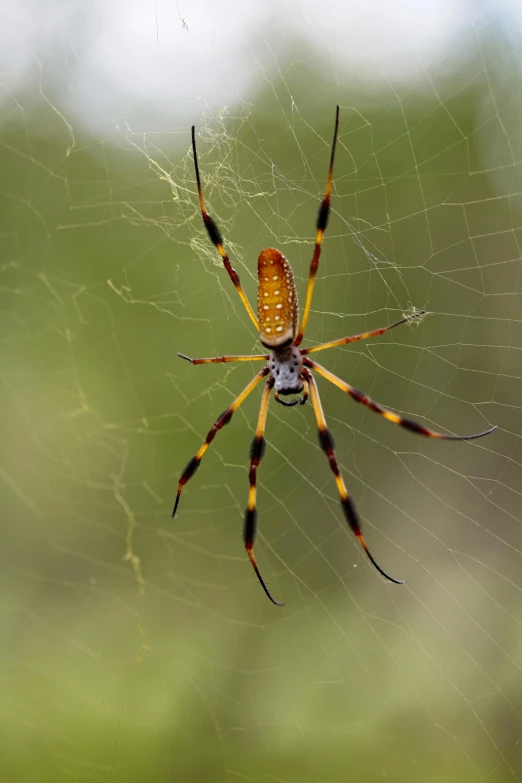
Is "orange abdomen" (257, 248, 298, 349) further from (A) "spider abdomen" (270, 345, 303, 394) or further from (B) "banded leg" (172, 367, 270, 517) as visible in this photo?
(B) "banded leg" (172, 367, 270, 517)

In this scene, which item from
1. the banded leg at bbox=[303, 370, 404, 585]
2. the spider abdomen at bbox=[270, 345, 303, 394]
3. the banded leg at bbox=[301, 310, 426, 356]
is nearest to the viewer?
the banded leg at bbox=[301, 310, 426, 356]

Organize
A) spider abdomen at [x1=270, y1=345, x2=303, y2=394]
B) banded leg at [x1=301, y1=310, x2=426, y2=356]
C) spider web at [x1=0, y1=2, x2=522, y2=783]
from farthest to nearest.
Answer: spider web at [x1=0, y1=2, x2=522, y2=783], spider abdomen at [x1=270, y1=345, x2=303, y2=394], banded leg at [x1=301, y1=310, x2=426, y2=356]

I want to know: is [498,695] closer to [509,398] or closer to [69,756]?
[509,398]

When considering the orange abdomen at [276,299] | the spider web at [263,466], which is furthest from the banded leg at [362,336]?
the spider web at [263,466]

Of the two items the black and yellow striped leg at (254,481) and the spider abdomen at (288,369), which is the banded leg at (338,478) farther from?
the black and yellow striped leg at (254,481)

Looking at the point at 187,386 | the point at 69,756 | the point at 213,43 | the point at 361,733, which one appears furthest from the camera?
the point at 187,386

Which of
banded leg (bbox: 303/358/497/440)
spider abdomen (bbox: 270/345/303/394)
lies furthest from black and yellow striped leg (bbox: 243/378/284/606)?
banded leg (bbox: 303/358/497/440)

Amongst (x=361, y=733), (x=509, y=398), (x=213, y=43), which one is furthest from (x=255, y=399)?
(x=213, y=43)

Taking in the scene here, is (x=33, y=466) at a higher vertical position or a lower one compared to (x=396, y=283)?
lower
